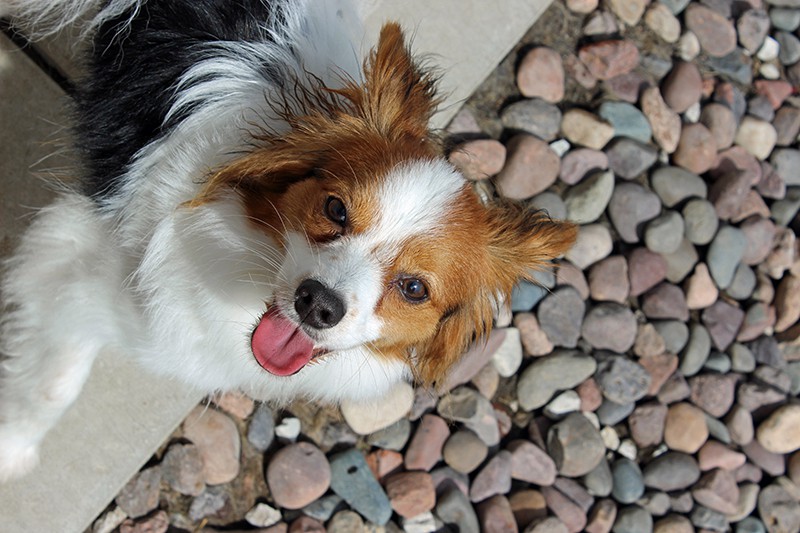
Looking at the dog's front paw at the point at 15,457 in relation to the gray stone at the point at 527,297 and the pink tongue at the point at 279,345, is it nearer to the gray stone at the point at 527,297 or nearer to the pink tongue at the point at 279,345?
the pink tongue at the point at 279,345

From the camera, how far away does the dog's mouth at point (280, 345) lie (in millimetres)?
2561

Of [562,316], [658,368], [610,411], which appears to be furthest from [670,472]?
[562,316]

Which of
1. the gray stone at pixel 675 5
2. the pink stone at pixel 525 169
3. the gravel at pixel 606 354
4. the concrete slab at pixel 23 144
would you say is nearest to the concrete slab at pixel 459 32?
the gravel at pixel 606 354

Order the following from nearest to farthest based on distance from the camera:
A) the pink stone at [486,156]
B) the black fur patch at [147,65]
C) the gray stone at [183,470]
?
the black fur patch at [147,65], the gray stone at [183,470], the pink stone at [486,156]

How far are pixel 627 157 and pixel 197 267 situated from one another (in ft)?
9.68

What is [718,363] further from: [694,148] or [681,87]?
[681,87]

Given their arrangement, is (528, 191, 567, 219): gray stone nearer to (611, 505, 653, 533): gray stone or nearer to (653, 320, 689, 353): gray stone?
(653, 320, 689, 353): gray stone

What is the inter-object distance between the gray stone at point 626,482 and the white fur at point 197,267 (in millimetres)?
1814

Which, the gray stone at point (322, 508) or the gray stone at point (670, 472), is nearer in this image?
the gray stone at point (322, 508)

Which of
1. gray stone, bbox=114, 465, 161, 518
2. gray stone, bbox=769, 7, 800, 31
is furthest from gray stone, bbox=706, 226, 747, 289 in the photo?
gray stone, bbox=114, 465, 161, 518

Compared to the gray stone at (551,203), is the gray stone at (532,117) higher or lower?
higher

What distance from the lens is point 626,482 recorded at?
4336mm

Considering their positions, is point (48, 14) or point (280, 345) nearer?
point (280, 345)

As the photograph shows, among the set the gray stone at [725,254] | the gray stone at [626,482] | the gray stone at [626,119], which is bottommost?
the gray stone at [626,482]
